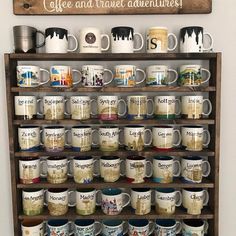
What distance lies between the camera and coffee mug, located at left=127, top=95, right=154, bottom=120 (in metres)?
1.06

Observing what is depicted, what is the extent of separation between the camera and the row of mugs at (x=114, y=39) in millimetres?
1043

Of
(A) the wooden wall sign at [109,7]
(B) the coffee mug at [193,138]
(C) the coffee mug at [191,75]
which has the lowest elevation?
(B) the coffee mug at [193,138]

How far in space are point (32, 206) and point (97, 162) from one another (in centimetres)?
30

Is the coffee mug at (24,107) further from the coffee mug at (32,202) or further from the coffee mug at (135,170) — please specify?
the coffee mug at (135,170)

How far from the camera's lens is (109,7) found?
112cm

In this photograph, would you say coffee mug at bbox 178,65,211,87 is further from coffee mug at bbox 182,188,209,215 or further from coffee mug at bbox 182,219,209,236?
coffee mug at bbox 182,219,209,236

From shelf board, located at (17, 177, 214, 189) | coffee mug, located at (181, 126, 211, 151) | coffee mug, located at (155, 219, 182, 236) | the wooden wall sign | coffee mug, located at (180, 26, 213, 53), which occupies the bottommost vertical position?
coffee mug, located at (155, 219, 182, 236)

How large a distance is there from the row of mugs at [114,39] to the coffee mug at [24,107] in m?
0.18

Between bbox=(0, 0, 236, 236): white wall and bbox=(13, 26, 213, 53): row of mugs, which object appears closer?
bbox=(13, 26, 213, 53): row of mugs

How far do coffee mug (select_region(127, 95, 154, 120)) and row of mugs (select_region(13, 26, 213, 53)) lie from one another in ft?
0.58

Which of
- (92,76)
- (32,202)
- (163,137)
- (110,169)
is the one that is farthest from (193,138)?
(32,202)

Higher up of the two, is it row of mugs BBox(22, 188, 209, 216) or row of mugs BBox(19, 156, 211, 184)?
row of mugs BBox(19, 156, 211, 184)

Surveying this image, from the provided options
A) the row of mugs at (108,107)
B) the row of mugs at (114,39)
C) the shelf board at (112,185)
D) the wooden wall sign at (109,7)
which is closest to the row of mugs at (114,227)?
the shelf board at (112,185)

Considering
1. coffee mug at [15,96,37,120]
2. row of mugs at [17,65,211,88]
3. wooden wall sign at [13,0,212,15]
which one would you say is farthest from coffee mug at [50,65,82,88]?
wooden wall sign at [13,0,212,15]
